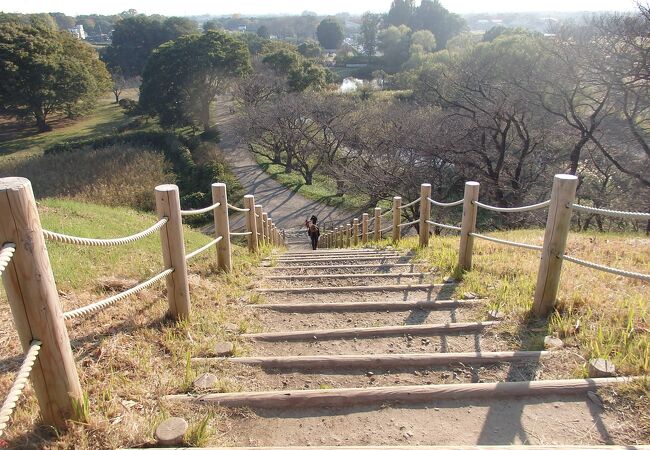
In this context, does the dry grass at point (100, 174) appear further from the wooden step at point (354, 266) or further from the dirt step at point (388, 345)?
the dirt step at point (388, 345)

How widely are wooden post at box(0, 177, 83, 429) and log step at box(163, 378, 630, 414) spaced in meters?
0.55

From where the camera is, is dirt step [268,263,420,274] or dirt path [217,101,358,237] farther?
dirt path [217,101,358,237]

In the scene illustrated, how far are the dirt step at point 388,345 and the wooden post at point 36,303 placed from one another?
1.22m

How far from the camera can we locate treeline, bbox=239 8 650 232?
1187 centimetres

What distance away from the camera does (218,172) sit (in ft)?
79.0

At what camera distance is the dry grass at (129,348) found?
6.97 feet

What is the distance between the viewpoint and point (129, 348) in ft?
9.63

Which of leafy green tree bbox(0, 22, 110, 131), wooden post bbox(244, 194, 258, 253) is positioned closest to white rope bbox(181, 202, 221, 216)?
wooden post bbox(244, 194, 258, 253)

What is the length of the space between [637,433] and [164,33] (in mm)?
61702

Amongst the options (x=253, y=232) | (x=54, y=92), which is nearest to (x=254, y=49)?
(x=54, y=92)

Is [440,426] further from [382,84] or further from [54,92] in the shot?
[382,84]

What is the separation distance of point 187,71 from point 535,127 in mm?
22789

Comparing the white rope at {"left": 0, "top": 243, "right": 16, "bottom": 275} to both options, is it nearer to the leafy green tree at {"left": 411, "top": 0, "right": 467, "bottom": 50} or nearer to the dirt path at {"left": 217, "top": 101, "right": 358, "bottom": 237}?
the dirt path at {"left": 217, "top": 101, "right": 358, "bottom": 237}

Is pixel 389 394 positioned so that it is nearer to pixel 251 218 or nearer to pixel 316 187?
pixel 251 218
